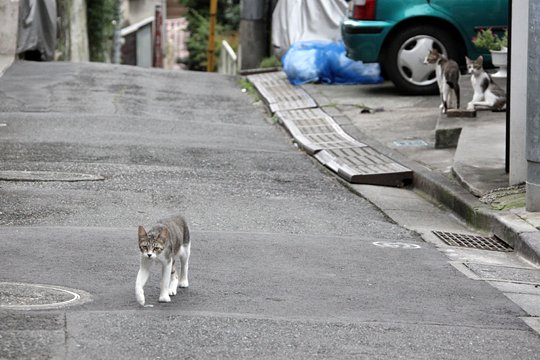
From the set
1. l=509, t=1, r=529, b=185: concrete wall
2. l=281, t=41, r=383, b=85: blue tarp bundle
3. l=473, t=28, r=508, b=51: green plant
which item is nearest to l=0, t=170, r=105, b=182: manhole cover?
l=509, t=1, r=529, b=185: concrete wall

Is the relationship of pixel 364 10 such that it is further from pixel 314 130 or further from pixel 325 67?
pixel 314 130

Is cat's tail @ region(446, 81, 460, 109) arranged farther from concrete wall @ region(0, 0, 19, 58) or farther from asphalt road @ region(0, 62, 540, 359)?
concrete wall @ region(0, 0, 19, 58)

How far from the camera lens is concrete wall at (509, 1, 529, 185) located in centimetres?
1102

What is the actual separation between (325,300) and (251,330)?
3.31 feet

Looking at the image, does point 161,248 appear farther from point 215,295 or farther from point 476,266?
point 476,266

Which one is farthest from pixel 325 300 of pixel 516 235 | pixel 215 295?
pixel 516 235

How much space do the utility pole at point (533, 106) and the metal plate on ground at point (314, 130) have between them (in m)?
4.53

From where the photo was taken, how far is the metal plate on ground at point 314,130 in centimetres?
1479

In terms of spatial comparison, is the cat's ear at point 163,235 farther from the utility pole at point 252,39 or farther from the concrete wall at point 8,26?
the utility pole at point 252,39

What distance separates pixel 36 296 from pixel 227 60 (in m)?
24.7

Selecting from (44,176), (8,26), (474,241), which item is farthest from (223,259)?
(8,26)

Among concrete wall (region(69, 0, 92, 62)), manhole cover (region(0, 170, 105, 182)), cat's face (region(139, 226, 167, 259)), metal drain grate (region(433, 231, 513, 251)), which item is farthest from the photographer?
concrete wall (region(69, 0, 92, 62))

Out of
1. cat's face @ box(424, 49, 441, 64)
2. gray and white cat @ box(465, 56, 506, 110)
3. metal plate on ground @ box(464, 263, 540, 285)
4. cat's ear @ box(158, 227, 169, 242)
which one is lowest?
metal plate on ground @ box(464, 263, 540, 285)

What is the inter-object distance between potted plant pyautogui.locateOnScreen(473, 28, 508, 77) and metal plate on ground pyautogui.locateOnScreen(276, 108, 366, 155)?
84.0 inches
